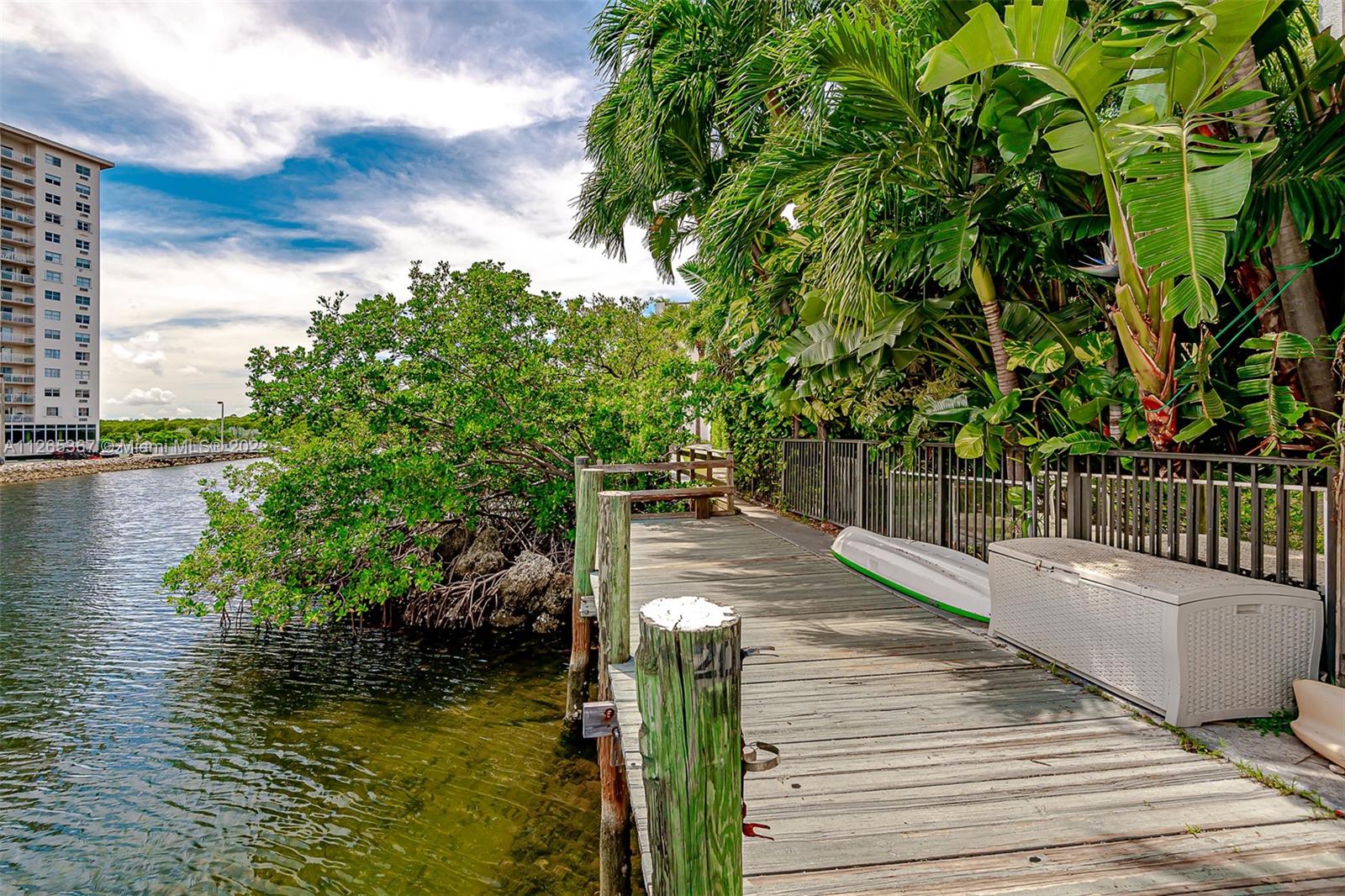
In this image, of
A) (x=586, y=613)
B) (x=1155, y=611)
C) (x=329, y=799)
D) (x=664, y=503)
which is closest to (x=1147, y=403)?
(x=1155, y=611)

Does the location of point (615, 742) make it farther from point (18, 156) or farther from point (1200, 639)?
point (18, 156)

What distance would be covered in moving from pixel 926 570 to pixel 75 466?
57710mm

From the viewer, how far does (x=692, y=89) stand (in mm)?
10844

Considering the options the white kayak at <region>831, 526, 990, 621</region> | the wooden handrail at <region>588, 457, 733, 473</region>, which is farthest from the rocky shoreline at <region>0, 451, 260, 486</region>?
the white kayak at <region>831, 526, 990, 621</region>

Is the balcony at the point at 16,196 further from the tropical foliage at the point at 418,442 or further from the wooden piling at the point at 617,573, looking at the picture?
the wooden piling at the point at 617,573

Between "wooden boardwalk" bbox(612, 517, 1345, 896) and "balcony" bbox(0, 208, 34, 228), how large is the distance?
231ft

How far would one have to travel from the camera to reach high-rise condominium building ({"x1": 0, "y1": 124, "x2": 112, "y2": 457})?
168ft

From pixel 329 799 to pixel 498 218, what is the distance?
1166 cm

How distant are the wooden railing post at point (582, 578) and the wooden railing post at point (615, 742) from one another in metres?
2.37

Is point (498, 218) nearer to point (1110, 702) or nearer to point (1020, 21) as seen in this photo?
point (1020, 21)

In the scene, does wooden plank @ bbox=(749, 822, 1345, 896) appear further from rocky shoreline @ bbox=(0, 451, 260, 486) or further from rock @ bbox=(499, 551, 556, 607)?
rocky shoreline @ bbox=(0, 451, 260, 486)

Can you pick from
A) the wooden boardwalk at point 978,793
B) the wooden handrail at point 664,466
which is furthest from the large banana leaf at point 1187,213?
the wooden handrail at point 664,466

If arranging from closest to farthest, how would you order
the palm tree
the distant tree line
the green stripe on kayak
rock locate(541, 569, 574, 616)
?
the green stripe on kayak → the palm tree → rock locate(541, 569, 574, 616) → the distant tree line

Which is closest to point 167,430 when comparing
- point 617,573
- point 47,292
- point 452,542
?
point 47,292
